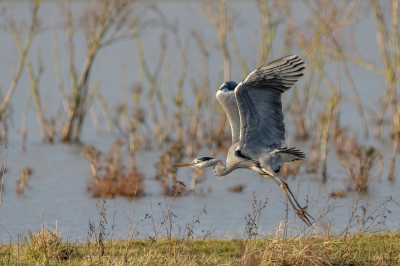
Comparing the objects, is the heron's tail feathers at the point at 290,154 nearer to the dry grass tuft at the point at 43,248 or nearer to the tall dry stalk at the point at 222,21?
the dry grass tuft at the point at 43,248

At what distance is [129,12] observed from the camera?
17.8m

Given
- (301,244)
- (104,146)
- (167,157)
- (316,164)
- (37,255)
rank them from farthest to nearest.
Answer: (104,146), (316,164), (167,157), (37,255), (301,244)

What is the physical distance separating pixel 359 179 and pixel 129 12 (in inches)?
349

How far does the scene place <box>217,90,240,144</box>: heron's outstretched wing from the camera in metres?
7.81

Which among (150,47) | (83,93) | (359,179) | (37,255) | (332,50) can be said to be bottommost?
(37,255)

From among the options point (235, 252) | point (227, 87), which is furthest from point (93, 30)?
point (235, 252)

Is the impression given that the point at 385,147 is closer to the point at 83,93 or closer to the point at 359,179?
the point at 359,179

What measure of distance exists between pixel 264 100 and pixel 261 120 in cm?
30

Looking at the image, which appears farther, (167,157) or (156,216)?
(167,157)

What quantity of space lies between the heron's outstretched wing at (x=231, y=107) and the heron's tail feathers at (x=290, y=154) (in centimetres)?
62

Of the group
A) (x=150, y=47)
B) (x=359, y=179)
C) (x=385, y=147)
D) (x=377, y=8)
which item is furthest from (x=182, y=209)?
(x=150, y=47)

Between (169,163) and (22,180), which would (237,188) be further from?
(22,180)

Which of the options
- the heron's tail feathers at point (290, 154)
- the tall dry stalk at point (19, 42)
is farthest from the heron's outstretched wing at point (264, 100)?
the tall dry stalk at point (19, 42)

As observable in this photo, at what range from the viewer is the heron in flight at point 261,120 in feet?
23.4
